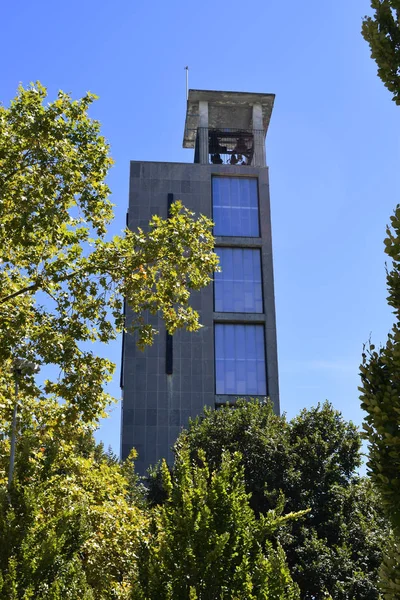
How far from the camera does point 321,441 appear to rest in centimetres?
2538

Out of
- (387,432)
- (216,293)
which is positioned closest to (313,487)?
(387,432)

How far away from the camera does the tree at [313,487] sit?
69.5 feet

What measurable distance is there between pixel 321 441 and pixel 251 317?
20286 mm

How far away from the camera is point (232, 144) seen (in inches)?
2035

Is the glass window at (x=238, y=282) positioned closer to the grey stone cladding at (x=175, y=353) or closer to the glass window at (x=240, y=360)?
the grey stone cladding at (x=175, y=353)

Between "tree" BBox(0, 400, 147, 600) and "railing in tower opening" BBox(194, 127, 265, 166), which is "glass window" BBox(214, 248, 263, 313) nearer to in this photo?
"railing in tower opening" BBox(194, 127, 265, 166)

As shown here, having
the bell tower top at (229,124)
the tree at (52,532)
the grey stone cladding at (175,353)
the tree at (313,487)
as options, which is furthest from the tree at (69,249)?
the bell tower top at (229,124)

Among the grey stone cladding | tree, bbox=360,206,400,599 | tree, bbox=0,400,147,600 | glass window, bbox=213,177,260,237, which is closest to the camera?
tree, bbox=360,206,400,599

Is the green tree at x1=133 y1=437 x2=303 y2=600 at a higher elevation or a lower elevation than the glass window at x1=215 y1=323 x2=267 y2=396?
lower

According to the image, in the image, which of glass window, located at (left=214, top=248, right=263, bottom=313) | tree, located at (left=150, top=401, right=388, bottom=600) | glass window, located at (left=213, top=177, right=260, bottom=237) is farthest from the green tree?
glass window, located at (left=213, top=177, right=260, bottom=237)

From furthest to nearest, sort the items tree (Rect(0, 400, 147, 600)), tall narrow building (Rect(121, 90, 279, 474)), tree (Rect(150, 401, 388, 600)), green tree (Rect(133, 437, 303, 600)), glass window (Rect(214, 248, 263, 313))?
glass window (Rect(214, 248, 263, 313))
tall narrow building (Rect(121, 90, 279, 474))
tree (Rect(150, 401, 388, 600))
tree (Rect(0, 400, 147, 600))
green tree (Rect(133, 437, 303, 600))

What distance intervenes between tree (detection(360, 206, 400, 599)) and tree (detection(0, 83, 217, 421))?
7.85 m

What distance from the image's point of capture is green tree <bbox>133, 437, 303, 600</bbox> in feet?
33.7

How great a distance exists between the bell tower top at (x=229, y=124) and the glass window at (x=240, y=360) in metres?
12.5
